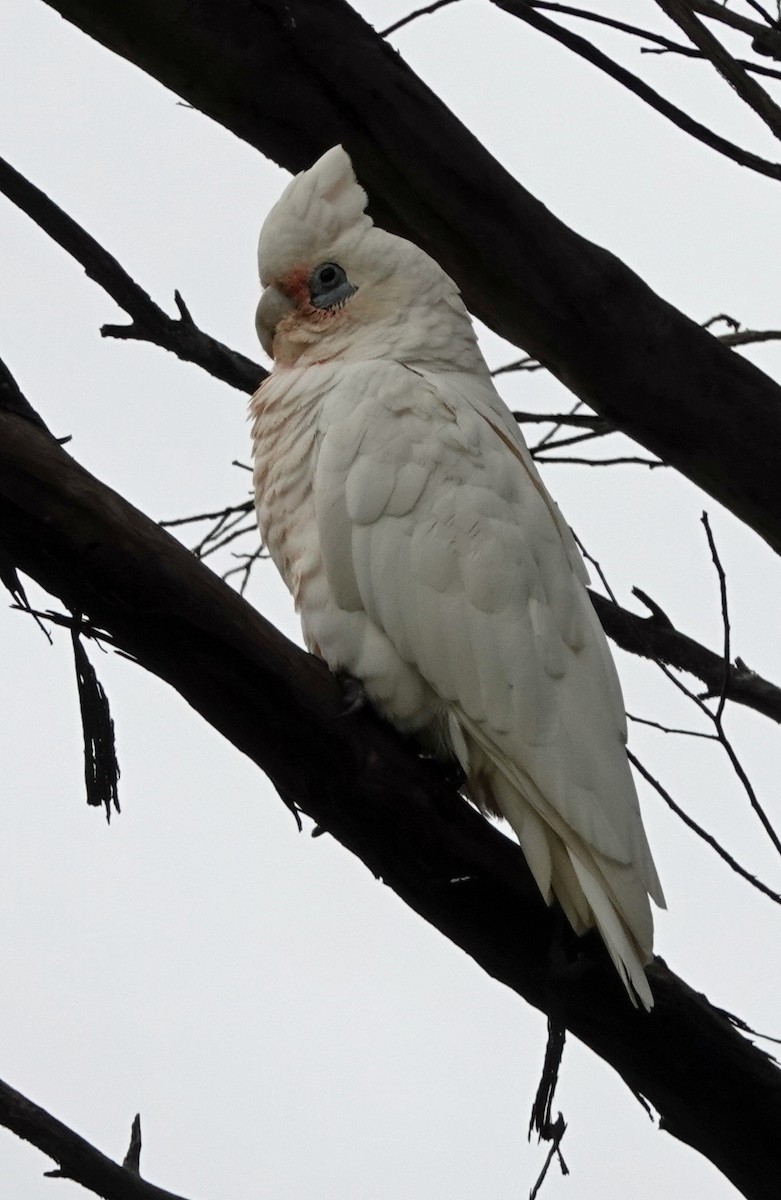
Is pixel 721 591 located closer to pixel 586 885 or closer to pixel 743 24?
pixel 586 885

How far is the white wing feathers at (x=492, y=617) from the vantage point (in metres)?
2.26

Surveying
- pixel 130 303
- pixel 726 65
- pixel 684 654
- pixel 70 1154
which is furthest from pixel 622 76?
pixel 70 1154

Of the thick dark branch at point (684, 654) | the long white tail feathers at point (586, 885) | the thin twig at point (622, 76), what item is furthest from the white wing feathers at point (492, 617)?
the thin twig at point (622, 76)

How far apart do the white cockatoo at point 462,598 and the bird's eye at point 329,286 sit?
0.23 metres

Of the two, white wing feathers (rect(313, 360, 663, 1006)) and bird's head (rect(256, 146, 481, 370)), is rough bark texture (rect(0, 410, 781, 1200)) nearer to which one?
white wing feathers (rect(313, 360, 663, 1006))

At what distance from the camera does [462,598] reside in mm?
2406

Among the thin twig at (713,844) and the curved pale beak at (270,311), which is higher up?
the curved pale beak at (270,311)

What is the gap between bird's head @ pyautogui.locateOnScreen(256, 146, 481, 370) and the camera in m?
2.88

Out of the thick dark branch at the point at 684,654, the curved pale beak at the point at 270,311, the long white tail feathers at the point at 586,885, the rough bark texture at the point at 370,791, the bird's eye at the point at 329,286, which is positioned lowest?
the rough bark texture at the point at 370,791

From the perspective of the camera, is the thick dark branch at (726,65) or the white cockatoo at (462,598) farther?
the white cockatoo at (462,598)

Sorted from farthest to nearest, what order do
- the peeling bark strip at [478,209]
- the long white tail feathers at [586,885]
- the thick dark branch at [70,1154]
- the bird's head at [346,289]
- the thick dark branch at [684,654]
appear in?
the thick dark branch at [684,654], the bird's head at [346,289], the peeling bark strip at [478,209], the long white tail feathers at [586,885], the thick dark branch at [70,1154]

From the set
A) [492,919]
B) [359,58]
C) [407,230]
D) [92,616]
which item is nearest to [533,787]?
[492,919]

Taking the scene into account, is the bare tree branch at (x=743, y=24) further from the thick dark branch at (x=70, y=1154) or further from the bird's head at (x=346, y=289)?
the thick dark branch at (x=70, y=1154)

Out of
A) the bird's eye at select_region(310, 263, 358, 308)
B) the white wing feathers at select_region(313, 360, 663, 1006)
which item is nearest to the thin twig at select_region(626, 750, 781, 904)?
the white wing feathers at select_region(313, 360, 663, 1006)
